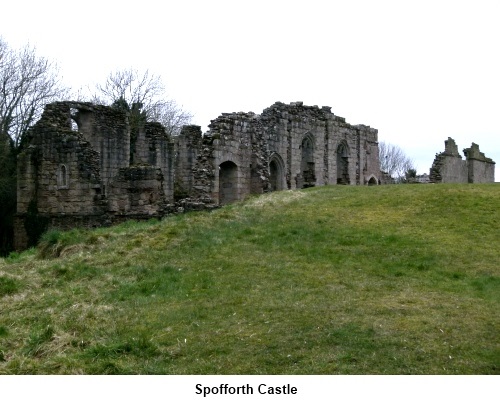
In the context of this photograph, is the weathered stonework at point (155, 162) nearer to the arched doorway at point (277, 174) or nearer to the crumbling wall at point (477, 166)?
the arched doorway at point (277, 174)

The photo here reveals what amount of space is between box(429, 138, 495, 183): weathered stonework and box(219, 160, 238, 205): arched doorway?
44.3ft

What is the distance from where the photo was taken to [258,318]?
9875 millimetres

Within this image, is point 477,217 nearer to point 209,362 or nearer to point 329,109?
point 209,362

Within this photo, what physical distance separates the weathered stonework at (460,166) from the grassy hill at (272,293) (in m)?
17.2

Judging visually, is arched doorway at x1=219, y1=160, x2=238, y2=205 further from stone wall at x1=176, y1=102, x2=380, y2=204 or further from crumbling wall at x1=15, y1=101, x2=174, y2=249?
crumbling wall at x1=15, y1=101, x2=174, y2=249

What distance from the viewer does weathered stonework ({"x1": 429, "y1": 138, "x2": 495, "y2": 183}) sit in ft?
116

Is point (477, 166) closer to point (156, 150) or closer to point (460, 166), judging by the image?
point (460, 166)

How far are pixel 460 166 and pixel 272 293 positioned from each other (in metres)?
29.7

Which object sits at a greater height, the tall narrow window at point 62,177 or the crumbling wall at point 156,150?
the crumbling wall at point 156,150

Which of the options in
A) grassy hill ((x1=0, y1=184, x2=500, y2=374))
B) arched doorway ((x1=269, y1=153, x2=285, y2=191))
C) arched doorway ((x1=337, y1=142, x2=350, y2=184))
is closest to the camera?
grassy hill ((x1=0, y1=184, x2=500, y2=374))

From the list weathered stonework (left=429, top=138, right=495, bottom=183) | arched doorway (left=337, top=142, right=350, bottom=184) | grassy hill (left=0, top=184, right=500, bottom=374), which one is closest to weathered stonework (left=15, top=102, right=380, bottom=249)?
arched doorway (left=337, top=142, right=350, bottom=184)

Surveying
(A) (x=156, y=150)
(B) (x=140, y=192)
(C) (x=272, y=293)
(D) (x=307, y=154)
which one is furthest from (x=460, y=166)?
(C) (x=272, y=293)

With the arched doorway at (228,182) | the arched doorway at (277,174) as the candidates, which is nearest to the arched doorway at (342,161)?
the arched doorway at (277,174)

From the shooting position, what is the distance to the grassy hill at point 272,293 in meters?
8.45
